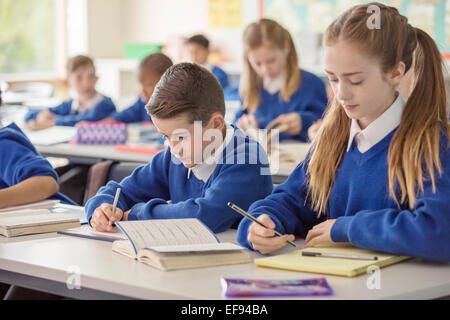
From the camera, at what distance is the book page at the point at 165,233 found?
1.43m

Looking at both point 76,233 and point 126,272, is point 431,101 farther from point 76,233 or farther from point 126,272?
point 76,233

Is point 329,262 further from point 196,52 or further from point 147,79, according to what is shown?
point 196,52

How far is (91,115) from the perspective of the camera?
4289 mm

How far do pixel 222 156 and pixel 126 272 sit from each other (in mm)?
549

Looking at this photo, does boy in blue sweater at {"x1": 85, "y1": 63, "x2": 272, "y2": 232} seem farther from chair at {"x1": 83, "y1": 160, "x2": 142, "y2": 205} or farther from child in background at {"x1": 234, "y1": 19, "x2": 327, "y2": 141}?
child in background at {"x1": 234, "y1": 19, "x2": 327, "y2": 141}

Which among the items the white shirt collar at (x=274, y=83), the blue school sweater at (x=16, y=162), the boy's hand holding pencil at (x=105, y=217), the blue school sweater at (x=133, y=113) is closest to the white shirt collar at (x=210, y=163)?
the boy's hand holding pencil at (x=105, y=217)

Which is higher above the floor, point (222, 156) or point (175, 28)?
point (175, 28)

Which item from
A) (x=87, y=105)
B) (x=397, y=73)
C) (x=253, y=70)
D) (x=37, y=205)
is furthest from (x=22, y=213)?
(x=87, y=105)

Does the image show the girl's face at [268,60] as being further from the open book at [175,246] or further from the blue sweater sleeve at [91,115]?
the open book at [175,246]

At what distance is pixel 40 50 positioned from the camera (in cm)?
659

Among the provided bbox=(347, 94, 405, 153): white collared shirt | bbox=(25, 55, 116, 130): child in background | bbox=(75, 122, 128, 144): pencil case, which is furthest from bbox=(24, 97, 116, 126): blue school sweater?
bbox=(347, 94, 405, 153): white collared shirt

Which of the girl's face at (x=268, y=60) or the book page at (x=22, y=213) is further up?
the girl's face at (x=268, y=60)
